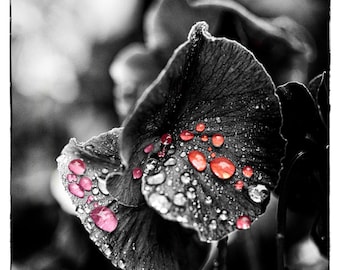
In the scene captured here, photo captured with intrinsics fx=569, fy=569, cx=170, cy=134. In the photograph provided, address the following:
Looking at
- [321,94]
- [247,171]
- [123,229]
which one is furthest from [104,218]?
[321,94]

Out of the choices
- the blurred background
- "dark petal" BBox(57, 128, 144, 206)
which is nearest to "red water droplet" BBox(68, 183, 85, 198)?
"dark petal" BBox(57, 128, 144, 206)

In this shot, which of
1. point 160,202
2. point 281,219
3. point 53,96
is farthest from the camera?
point 53,96

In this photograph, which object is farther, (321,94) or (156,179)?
(321,94)

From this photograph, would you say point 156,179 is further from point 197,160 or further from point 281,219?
point 281,219

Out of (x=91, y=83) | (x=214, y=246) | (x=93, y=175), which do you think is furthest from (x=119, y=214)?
(x=91, y=83)

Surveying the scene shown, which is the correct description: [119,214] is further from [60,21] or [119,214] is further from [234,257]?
[60,21]

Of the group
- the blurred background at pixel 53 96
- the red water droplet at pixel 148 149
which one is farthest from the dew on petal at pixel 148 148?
the blurred background at pixel 53 96

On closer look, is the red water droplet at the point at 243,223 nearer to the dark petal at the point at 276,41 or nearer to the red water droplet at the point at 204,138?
the red water droplet at the point at 204,138
